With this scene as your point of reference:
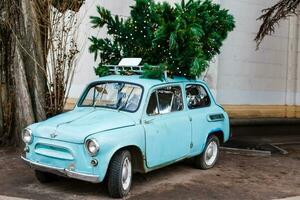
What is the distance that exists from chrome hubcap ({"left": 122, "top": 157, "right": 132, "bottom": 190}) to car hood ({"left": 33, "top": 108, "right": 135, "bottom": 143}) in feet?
1.68

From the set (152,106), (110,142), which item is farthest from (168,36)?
(110,142)

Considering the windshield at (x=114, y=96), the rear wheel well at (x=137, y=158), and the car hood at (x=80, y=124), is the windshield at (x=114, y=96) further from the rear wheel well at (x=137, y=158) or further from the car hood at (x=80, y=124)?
the rear wheel well at (x=137, y=158)

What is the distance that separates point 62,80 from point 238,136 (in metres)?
5.29

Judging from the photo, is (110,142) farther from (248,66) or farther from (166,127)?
(248,66)

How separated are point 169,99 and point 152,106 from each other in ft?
1.72

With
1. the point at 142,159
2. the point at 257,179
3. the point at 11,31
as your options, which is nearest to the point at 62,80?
the point at 11,31

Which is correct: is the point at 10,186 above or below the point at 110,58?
below

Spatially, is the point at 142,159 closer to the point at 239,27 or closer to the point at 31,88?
the point at 31,88

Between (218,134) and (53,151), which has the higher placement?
(53,151)

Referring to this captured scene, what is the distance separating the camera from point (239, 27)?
16219mm

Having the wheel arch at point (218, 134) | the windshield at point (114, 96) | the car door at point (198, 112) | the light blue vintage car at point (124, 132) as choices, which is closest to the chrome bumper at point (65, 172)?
the light blue vintage car at point (124, 132)

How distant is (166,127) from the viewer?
7.69 m

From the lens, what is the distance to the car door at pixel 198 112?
842 cm

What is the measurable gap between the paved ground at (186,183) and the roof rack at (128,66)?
1.70 metres
